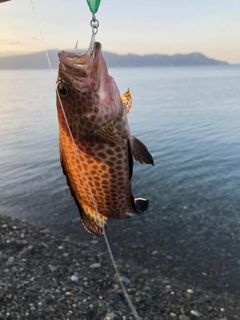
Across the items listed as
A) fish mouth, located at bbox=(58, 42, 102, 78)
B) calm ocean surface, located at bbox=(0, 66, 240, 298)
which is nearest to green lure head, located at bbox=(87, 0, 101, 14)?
fish mouth, located at bbox=(58, 42, 102, 78)

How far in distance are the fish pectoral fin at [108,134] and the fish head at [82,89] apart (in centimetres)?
7

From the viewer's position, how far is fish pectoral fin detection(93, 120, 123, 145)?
199cm

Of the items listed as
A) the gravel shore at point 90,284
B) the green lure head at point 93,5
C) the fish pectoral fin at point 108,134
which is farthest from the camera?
the gravel shore at point 90,284

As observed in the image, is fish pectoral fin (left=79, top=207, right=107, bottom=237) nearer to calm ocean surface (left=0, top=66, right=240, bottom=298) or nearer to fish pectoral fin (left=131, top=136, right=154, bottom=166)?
fish pectoral fin (left=131, top=136, right=154, bottom=166)

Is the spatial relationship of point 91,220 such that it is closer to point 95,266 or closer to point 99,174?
point 99,174

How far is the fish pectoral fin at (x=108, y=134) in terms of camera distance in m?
1.99

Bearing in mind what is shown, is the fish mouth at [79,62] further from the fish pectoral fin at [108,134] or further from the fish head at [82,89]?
the fish pectoral fin at [108,134]

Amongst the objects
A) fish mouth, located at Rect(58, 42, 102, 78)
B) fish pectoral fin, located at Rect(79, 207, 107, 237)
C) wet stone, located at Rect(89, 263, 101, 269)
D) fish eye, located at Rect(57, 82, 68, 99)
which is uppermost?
fish mouth, located at Rect(58, 42, 102, 78)

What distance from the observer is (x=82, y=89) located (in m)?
2.09

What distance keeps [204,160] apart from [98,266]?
27.2ft

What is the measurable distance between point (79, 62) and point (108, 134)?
45 cm

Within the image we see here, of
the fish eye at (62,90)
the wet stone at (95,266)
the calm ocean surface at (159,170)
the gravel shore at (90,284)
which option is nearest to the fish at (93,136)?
the fish eye at (62,90)

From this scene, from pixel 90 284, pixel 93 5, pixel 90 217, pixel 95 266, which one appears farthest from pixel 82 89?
pixel 95 266

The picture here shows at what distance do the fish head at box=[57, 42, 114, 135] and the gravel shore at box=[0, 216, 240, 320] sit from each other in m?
5.04
